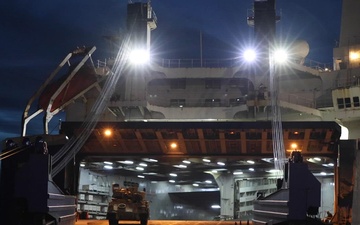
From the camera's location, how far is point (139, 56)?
49.9 m

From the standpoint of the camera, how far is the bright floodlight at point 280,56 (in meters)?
47.7

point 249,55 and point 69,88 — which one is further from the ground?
point 249,55

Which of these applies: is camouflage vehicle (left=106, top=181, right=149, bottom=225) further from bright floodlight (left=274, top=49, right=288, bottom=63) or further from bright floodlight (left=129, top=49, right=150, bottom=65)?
bright floodlight (left=274, top=49, right=288, bottom=63)

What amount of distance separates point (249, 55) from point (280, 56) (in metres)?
3.21

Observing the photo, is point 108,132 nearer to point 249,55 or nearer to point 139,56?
point 139,56

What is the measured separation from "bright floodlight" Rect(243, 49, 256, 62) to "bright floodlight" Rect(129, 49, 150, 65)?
974 cm

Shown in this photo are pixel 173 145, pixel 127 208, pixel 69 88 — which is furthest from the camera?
pixel 69 88

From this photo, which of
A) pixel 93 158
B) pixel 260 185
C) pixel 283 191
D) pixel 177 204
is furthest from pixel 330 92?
pixel 283 191

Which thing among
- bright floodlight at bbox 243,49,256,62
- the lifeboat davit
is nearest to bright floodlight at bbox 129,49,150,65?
the lifeboat davit

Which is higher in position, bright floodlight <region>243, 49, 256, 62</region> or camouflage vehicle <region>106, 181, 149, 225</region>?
bright floodlight <region>243, 49, 256, 62</region>

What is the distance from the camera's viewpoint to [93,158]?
28.1 metres

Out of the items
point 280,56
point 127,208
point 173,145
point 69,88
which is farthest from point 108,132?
point 280,56

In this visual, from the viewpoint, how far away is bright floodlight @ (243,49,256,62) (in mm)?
49219

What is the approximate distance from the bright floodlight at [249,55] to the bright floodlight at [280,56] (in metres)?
2.26
